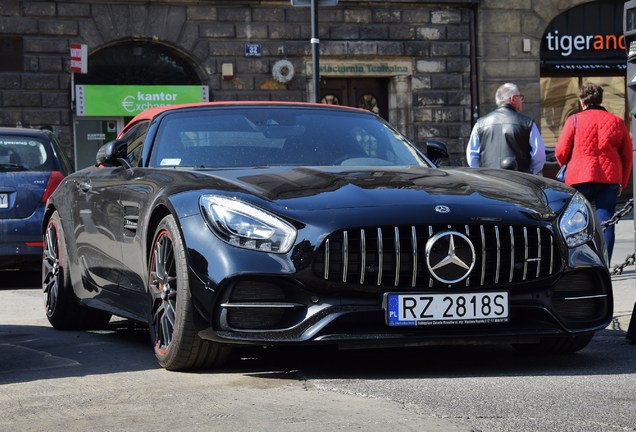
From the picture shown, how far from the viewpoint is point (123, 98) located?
2355 centimetres

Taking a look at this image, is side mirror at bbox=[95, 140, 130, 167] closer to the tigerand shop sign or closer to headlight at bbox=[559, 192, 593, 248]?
headlight at bbox=[559, 192, 593, 248]

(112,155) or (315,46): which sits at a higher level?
(315,46)

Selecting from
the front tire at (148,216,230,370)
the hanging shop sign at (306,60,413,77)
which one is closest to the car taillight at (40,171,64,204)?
the front tire at (148,216,230,370)

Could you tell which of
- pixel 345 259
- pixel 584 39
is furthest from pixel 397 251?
pixel 584 39

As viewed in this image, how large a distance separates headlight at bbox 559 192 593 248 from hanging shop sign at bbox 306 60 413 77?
60.9ft

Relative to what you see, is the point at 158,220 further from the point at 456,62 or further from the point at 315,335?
the point at 456,62

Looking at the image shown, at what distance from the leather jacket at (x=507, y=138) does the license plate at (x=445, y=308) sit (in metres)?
4.78

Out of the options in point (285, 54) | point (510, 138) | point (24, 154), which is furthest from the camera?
point (285, 54)

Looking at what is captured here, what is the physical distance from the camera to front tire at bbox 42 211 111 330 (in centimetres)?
844

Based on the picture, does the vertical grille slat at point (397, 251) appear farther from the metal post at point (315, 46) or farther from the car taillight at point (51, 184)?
the metal post at point (315, 46)

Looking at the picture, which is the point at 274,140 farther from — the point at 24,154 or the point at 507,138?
the point at 24,154

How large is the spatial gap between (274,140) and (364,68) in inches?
708

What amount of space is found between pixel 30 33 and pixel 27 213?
11.3 m

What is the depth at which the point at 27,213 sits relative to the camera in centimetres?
1245
